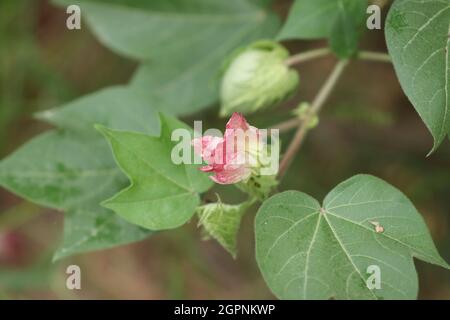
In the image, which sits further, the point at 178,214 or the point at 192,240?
the point at 192,240

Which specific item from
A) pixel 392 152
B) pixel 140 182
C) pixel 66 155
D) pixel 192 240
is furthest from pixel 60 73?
pixel 140 182

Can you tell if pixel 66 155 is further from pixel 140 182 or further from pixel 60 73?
pixel 60 73

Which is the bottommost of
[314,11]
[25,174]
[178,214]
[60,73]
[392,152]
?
[178,214]

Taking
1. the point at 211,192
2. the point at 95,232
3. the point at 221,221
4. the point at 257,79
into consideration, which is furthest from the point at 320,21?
the point at 211,192

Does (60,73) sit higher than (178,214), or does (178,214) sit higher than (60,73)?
(60,73)

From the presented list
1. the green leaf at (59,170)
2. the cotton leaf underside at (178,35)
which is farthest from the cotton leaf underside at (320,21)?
the green leaf at (59,170)

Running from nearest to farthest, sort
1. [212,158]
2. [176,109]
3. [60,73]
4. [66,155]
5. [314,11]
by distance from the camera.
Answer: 1. [212,158]
2. [314,11]
3. [66,155]
4. [176,109]
5. [60,73]

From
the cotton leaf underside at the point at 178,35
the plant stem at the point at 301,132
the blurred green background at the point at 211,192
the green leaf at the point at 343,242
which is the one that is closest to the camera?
the green leaf at the point at 343,242

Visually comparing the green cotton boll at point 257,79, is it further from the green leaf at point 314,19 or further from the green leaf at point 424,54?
the green leaf at point 424,54
